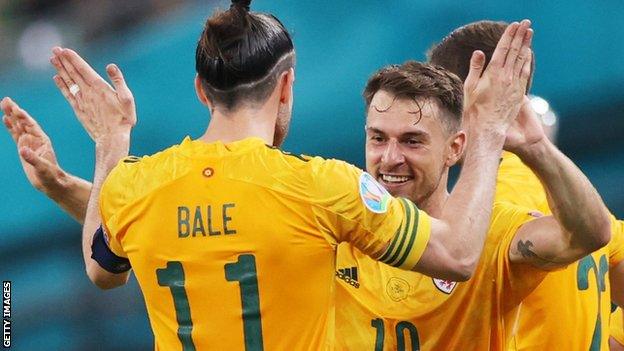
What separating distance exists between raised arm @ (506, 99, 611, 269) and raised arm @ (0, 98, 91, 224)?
1.52 metres

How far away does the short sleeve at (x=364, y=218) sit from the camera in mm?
2965

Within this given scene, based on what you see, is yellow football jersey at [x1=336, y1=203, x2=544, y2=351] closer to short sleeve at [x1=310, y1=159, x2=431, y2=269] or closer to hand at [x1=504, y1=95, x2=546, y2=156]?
hand at [x1=504, y1=95, x2=546, y2=156]

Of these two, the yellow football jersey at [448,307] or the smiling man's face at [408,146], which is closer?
the yellow football jersey at [448,307]

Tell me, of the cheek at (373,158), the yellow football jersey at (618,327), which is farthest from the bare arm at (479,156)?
the yellow football jersey at (618,327)

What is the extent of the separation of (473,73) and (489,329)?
0.87 meters

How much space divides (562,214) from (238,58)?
113 centimetres

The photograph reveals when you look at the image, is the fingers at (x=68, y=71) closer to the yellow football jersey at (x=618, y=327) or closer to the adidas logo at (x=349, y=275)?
the adidas logo at (x=349, y=275)

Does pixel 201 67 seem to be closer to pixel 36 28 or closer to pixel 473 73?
pixel 473 73

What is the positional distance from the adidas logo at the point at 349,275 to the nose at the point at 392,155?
389 millimetres

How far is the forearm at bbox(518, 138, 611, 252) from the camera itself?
3342 millimetres

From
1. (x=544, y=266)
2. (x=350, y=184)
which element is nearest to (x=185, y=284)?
(x=350, y=184)

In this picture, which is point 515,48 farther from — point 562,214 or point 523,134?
point 562,214

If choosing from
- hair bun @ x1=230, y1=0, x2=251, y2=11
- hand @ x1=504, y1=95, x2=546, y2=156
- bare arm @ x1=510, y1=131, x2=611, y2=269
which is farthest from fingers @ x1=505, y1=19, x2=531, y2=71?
hair bun @ x1=230, y1=0, x2=251, y2=11

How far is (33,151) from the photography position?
3.80m
